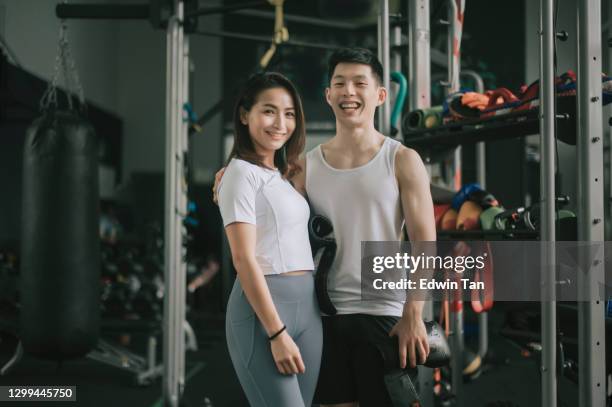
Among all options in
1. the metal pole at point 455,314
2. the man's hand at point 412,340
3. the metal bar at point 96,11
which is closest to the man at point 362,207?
the man's hand at point 412,340

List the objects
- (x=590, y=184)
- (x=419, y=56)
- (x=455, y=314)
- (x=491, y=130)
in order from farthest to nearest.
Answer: (x=455, y=314)
(x=419, y=56)
(x=491, y=130)
(x=590, y=184)

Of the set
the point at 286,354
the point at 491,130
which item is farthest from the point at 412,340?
the point at 491,130

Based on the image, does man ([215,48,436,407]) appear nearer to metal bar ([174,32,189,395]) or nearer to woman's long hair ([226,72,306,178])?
woman's long hair ([226,72,306,178])

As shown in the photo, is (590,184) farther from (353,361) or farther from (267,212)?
(267,212)

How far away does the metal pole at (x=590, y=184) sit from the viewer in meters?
1.57

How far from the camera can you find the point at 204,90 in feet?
26.7

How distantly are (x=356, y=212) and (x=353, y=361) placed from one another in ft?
1.34

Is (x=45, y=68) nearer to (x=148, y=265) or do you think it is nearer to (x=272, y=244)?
(x=148, y=265)

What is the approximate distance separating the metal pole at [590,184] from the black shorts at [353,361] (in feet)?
2.03

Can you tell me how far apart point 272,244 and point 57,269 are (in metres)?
1.97

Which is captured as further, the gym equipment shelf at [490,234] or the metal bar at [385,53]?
the metal bar at [385,53]

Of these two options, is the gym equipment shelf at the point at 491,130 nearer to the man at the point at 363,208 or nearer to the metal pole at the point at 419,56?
the metal pole at the point at 419,56

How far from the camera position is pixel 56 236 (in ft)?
9.26

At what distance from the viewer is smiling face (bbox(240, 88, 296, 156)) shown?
136 centimetres
